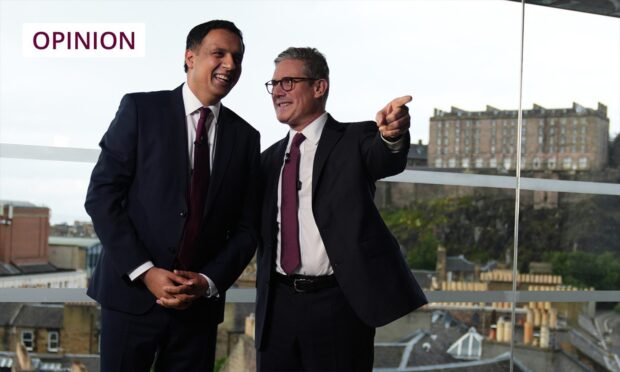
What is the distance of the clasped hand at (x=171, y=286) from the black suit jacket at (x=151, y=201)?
0.04 m

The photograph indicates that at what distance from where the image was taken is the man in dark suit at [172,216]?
1714 millimetres

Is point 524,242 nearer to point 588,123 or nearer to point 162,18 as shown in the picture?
point 588,123

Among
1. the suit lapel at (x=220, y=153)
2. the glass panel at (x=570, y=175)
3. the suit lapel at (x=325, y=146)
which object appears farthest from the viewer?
the glass panel at (x=570, y=175)

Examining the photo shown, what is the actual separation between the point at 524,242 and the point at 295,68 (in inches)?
668

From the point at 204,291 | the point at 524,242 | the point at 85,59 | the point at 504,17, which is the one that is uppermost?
the point at 504,17

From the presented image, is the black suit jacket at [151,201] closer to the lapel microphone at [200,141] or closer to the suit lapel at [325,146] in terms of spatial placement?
the lapel microphone at [200,141]

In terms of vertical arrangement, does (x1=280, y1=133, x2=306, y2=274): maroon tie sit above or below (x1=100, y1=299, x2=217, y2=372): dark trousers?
above

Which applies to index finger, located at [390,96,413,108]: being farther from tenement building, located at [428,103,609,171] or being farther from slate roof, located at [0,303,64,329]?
tenement building, located at [428,103,609,171]

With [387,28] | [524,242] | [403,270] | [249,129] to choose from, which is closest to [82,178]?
[249,129]

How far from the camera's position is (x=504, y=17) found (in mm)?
16156

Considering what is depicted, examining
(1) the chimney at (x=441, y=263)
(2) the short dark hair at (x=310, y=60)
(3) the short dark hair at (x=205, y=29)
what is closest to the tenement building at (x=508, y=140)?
(1) the chimney at (x=441, y=263)

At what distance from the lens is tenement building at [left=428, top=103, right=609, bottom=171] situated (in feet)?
48.7

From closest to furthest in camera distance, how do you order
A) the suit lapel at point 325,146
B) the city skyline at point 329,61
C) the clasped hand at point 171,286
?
the clasped hand at point 171,286, the suit lapel at point 325,146, the city skyline at point 329,61

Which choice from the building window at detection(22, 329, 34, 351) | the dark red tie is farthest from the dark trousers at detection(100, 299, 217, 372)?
the building window at detection(22, 329, 34, 351)
